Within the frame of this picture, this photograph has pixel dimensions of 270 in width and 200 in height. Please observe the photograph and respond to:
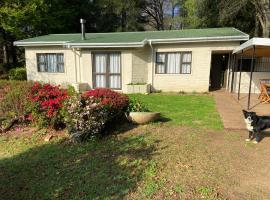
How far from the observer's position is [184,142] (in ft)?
→ 19.7

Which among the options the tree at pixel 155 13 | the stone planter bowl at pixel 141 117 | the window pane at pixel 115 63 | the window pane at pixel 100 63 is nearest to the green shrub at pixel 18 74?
the window pane at pixel 100 63

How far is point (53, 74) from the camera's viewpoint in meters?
15.5

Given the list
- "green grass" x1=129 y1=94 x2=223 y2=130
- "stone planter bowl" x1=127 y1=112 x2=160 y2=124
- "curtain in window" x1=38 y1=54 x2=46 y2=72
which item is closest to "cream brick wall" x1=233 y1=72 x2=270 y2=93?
"green grass" x1=129 y1=94 x2=223 y2=130

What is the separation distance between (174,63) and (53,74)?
7.69m

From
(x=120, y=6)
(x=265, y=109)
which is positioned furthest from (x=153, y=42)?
(x=120, y=6)

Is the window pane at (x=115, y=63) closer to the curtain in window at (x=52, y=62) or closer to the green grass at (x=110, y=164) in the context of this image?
the curtain in window at (x=52, y=62)

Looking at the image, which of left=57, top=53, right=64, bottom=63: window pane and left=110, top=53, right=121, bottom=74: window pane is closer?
left=110, top=53, right=121, bottom=74: window pane

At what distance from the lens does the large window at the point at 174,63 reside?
13.2 m

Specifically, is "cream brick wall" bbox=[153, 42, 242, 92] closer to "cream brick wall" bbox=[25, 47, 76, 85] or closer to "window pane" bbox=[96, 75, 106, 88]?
"window pane" bbox=[96, 75, 106, 88]

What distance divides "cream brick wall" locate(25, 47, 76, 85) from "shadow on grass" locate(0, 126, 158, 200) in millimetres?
9076

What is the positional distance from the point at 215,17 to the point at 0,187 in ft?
66.4

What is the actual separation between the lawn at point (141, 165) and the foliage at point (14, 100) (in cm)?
92

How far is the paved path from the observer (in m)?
7.17

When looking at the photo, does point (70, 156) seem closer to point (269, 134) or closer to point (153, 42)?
point (269, 134)
